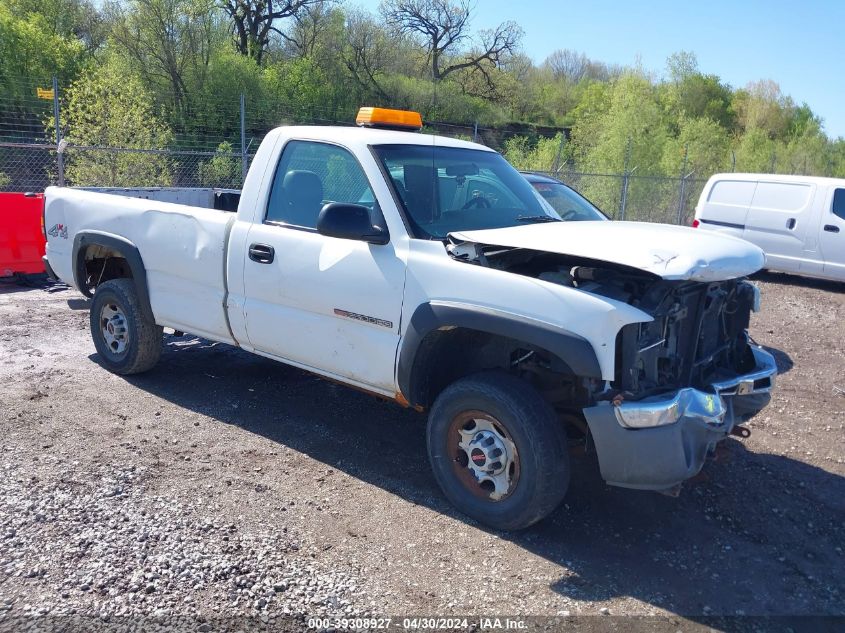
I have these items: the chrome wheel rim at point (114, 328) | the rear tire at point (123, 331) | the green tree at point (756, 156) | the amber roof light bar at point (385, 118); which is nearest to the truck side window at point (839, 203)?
the amber roof light bar at point (385, 118)

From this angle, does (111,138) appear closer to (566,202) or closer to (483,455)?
(566,202)

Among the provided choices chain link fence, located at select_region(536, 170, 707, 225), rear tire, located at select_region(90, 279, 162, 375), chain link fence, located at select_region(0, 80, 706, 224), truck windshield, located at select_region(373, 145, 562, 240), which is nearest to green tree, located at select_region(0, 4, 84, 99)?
chain link fence, located at select_region(0, 80, 706, 224)

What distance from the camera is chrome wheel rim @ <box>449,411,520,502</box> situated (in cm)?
391

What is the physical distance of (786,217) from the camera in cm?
1270

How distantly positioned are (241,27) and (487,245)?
109ft

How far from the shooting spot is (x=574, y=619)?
325 cm

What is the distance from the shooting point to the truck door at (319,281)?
14.2ft

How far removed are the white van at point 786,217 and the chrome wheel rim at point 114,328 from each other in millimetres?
10412

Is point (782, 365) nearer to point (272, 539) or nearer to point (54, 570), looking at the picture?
point (272, 539)

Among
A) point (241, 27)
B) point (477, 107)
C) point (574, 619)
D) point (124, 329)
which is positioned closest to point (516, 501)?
point (574, 619)

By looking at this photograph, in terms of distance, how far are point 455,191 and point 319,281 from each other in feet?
3.36

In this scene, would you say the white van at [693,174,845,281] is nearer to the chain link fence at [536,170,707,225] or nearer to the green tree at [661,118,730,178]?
the chain link fence at [536,170,707,225]

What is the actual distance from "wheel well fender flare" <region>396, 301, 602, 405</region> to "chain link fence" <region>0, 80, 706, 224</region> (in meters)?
9.44

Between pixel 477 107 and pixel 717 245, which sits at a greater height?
pixel 477 107
